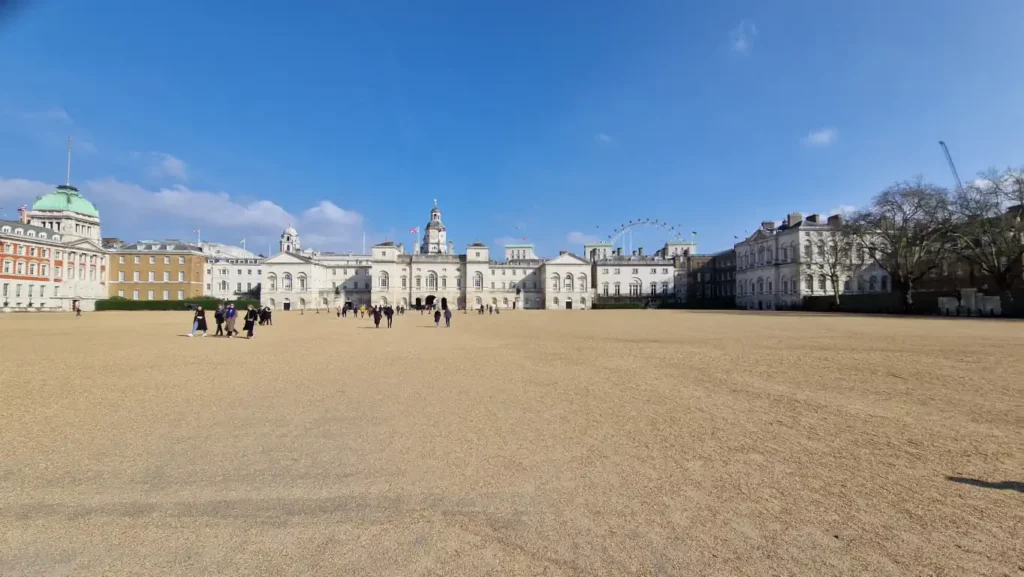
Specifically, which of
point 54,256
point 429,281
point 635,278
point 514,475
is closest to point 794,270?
point 635,278

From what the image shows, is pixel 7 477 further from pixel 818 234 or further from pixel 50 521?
pixel 818 234

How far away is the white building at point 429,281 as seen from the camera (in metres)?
83.2

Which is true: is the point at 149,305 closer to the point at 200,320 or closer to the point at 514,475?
the point at 200,320

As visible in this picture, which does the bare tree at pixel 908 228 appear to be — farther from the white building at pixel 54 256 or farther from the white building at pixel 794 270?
the white building at pixel 54 256

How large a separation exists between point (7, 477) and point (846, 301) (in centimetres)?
6611

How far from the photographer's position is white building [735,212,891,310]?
69750 millimetres

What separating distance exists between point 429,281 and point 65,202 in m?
63.6

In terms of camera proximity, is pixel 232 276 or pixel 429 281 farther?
pixel 232 276

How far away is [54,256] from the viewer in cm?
6919

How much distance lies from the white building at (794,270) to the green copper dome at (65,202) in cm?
11845

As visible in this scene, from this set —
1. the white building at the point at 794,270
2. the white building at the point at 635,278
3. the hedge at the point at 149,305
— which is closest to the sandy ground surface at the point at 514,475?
the white building at the point at 794,270

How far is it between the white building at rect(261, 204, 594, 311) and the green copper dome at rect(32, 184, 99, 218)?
3434 cm

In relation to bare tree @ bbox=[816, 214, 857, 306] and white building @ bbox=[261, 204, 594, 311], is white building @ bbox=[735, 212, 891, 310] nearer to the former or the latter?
bare tree @ bbox=[816, 214, 857, 306]

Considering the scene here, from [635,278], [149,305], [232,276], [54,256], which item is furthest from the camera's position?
[232,276]
